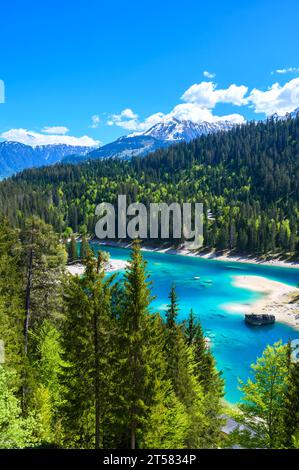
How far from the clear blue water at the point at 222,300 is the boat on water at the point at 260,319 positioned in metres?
1.35

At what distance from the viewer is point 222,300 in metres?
97.5

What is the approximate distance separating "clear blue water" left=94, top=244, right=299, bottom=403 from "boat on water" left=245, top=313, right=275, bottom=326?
4.42 ft

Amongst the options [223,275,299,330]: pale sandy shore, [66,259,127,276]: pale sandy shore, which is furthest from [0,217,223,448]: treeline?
[66,259,127,276]: pale sandy shore

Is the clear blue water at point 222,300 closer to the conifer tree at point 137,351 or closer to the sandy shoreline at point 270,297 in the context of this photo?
the sandy shoreline at point 270,297

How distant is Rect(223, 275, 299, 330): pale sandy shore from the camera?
8362 cm

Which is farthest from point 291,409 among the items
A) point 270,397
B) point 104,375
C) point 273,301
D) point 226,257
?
point 226,257

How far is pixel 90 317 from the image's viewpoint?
18.9m

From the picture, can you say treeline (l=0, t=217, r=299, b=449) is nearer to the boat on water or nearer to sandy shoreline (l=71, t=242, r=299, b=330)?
sandy shoreline (l=71, t=242, r=299, b=330)

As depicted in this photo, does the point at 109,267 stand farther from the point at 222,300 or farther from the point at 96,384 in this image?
the point at 96,384

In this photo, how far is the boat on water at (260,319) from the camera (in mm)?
77938

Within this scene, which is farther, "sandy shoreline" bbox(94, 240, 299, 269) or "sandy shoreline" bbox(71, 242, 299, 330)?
"sandy shoreline" bbox(94, 240, 299, 269)

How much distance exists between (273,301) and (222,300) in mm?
13373

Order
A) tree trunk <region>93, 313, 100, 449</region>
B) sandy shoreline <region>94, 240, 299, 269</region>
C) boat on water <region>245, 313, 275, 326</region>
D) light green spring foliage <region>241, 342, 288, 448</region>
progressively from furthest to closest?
sandy shoreline <region>94, 240, 299, 269</region> → boat on water <region>245, 313, 275, 326</region> → light green spring foliage <region>241, 342, 288, 448</region> → tree trunk <region>93, 313, 100, 449</region>
